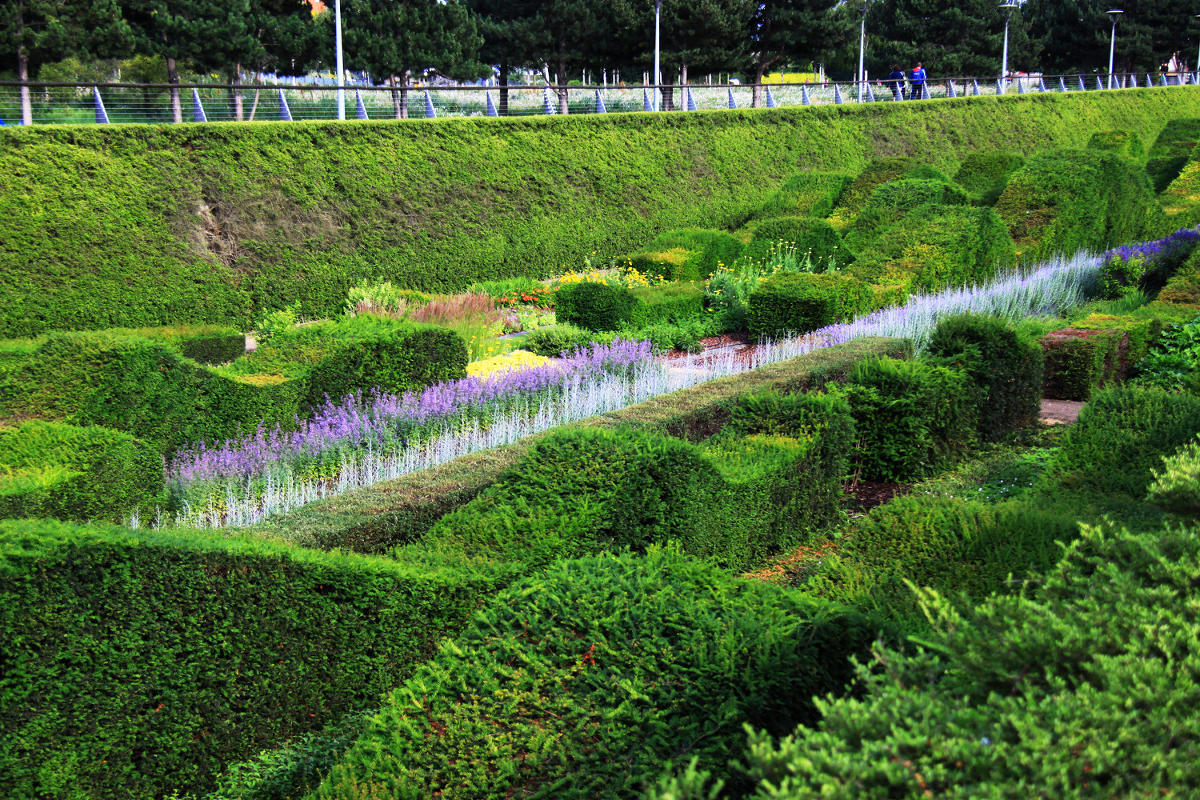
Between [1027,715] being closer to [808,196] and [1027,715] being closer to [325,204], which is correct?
[325,204]

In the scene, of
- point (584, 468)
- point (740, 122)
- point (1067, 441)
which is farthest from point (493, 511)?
point (740, 122)

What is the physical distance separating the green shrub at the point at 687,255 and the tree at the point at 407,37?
15.5 meters

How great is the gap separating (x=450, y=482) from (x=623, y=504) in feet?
4.35

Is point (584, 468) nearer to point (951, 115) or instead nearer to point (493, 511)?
point (493, 511)

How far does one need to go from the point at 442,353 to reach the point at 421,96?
12080 mm

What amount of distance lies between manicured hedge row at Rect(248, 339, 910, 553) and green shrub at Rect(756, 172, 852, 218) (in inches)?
483

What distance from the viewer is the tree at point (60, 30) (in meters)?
23.3

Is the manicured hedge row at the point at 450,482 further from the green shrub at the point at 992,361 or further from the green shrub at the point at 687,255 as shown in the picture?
the green shrub at the point at 687,255

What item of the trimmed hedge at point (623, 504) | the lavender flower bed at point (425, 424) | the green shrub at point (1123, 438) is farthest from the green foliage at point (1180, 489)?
the lavender flower bed at point (425, 424)

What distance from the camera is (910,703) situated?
227 centimetres

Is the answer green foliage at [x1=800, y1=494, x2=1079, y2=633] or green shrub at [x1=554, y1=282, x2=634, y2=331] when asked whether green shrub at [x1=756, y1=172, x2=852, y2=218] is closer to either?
green shrub at [x1=554, y1=282, x2=634, y2=331]

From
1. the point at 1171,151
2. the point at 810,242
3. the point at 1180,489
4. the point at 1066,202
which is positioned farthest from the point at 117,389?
the point at 1171,151

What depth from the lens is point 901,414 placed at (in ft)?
26.2

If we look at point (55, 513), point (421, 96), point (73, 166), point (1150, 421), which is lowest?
point (55, 513)
